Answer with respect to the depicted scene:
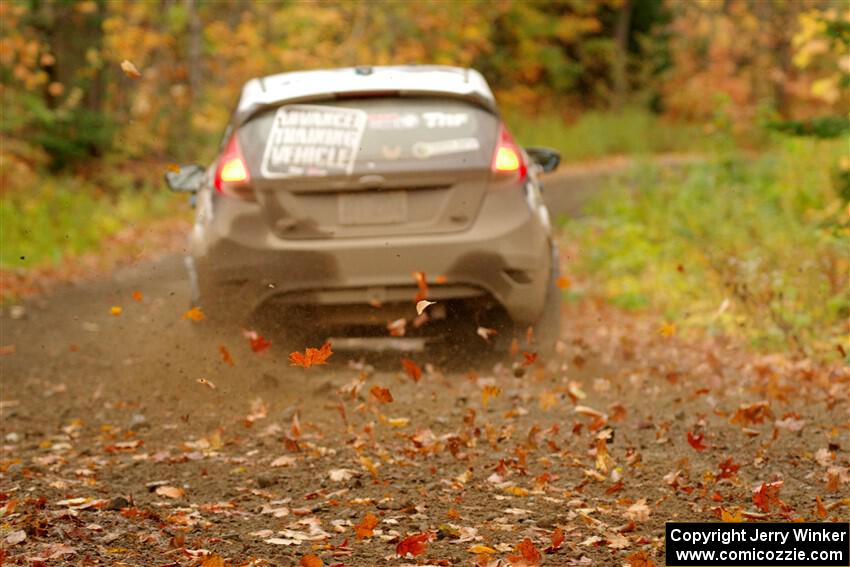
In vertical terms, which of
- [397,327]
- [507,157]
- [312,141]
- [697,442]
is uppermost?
[312,141]

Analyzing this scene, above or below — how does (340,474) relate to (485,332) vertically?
above

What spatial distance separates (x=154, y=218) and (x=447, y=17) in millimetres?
12305

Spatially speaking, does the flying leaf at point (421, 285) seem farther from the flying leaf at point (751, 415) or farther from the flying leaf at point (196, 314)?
the flying leaf at point (751, 415)

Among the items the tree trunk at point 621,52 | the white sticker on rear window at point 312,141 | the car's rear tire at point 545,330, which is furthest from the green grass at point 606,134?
the white sticker on rear window at point 312,141

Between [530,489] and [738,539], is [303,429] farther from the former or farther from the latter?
[738,539]

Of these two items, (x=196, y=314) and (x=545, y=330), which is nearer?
(x=196, y=314)

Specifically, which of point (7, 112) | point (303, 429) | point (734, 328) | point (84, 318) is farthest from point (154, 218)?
point (303, 429)

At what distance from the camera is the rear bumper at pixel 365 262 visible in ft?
24.0

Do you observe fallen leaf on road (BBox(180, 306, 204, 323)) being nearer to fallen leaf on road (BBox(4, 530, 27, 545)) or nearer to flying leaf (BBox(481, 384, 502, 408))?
flying leaf (BBox(481, 384, 502, 408))

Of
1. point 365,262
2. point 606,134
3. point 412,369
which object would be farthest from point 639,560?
point 606,134

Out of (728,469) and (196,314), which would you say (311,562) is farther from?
(196,314)

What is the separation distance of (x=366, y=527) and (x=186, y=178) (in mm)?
4476

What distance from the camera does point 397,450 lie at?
6215 mm

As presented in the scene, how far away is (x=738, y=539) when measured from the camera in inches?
182
